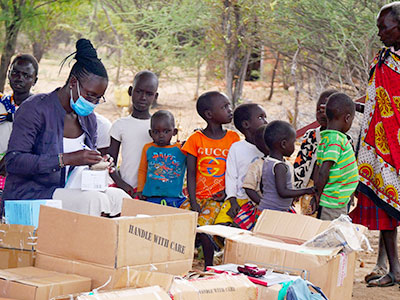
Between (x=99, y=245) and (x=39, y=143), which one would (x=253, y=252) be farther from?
(x=39, y=143)

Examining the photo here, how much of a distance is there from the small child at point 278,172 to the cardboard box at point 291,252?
1.64ft

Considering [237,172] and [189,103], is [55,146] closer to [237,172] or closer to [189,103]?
[237,172]

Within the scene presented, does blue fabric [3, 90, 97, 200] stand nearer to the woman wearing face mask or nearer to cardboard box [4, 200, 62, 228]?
the woman wearing face mask

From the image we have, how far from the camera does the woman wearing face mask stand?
385 cm

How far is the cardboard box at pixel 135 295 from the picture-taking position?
248 centimetres

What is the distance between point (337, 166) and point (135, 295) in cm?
234

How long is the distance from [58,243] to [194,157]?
1806 mm

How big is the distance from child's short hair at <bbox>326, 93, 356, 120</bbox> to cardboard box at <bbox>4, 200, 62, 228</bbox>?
6.57 feet

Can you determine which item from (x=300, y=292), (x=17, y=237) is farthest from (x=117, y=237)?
(x=300, y=292)

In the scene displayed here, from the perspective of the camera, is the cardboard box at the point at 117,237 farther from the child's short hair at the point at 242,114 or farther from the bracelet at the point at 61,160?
the child's short hair at the point at 242,114

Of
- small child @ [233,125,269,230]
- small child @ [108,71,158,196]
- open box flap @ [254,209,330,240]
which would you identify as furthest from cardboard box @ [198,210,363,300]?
small child @ [108,71,158,196]

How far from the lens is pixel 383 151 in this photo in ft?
15.4

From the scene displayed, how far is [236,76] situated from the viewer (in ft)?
37.0

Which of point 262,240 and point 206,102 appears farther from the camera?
point 206,102
